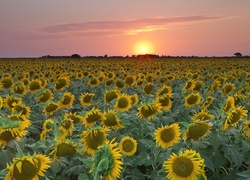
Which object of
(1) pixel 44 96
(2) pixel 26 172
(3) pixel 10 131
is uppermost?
(3) pixel 10 131

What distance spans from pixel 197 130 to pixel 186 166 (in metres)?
0.81

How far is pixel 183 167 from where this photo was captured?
10.4 feet

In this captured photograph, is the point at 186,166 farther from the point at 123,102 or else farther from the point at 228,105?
the point at 123,102

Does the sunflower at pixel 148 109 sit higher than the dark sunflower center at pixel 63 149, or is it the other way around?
the sunflower at pixel 148 109

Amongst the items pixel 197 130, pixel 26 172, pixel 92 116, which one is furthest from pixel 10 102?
pixel 26 172

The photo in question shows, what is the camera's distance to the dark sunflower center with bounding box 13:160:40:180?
2.85 meters

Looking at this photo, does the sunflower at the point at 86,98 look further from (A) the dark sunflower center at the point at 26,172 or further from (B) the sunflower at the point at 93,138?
(A) the dark sunflower center at the point at 26,172

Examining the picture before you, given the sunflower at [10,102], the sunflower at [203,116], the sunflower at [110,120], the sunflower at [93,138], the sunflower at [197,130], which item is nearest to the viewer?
the sunflower at [93,138]

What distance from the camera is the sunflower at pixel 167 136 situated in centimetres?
418

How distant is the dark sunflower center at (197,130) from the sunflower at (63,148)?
114 centimetres

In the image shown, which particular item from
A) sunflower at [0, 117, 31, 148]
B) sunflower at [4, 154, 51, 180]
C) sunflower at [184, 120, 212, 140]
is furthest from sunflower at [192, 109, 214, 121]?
sunflower at [4, 154, 51, 180]

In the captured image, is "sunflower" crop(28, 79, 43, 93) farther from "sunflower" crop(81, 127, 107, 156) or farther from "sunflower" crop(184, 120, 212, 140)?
"sunflower" crop(184, 120, 212, 140)

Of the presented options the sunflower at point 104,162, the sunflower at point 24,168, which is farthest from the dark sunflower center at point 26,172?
the sunflower at point 104,162

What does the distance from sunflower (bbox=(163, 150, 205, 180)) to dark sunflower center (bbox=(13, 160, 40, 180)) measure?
1102mm
